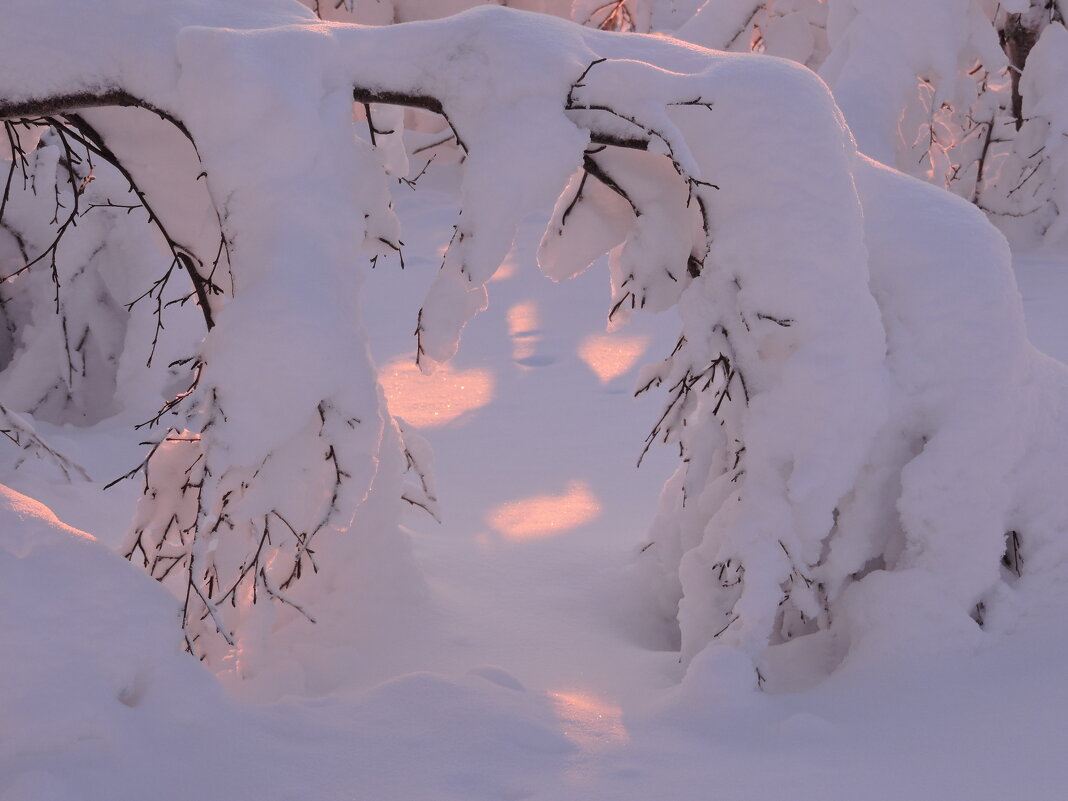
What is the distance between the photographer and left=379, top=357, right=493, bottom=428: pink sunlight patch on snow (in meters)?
7.21

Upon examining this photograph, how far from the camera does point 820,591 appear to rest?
324cm

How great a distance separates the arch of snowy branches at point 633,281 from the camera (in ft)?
8.26

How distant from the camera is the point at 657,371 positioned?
3.62m

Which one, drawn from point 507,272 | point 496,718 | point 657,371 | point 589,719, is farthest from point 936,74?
point 496,718

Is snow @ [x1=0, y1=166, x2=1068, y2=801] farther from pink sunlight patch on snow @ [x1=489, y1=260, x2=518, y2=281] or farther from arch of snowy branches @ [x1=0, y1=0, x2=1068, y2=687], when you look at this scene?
pink sunlight patch on snow @ [x1=489, y1=260, x2=518, y2=281]

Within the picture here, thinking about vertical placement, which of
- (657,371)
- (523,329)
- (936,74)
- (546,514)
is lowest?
(523,329)

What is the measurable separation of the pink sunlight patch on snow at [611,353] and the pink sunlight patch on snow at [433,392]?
86 cm

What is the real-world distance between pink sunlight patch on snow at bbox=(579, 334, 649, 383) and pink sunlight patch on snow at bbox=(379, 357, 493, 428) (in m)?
0.86

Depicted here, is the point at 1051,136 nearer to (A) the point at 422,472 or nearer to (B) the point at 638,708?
(A) the point at 422,472

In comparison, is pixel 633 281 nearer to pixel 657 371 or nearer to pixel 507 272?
pixel 657 371

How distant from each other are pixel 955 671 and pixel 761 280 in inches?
51.8

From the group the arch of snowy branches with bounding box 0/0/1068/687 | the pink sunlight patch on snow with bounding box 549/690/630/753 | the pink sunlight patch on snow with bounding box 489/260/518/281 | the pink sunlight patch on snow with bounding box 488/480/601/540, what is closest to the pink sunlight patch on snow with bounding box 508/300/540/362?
the pink sunlight patch on snow with bounding box 489/260/518/281

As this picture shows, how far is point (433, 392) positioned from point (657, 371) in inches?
165

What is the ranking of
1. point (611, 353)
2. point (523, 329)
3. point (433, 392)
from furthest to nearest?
point (523, 329), point (611, 353), point (433, 392)
